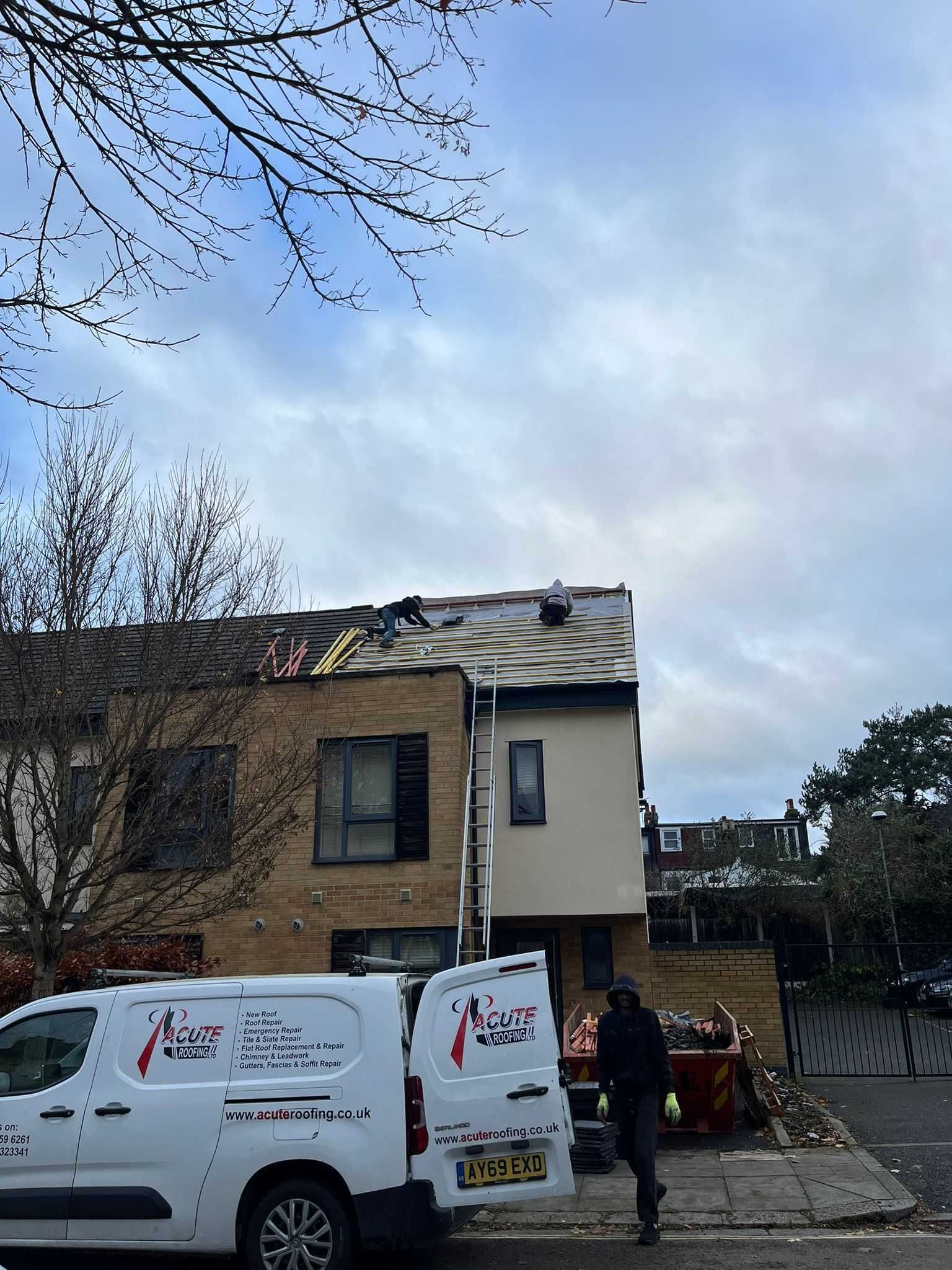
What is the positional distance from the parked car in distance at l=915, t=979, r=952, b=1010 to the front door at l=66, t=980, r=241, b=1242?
16610 millimetres

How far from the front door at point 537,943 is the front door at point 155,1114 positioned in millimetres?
9340

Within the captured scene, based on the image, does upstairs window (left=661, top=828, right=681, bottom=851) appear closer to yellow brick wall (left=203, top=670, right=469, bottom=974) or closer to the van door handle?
yellow brick wall (left=203, top=670, right=469, bottom=974)

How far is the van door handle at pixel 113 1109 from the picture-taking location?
6285 millimetres

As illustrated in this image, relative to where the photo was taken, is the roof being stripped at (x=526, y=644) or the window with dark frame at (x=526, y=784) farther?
the roof being stripped at (x=526, y=644)

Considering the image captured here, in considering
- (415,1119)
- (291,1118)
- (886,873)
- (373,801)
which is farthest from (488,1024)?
(886,873)

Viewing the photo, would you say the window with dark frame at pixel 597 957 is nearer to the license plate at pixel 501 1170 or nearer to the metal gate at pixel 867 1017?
the metal gate at pixel 867 1017

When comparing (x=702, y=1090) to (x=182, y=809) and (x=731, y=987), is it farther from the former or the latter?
(x=182, y=809)

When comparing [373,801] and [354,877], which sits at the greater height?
[373,801]

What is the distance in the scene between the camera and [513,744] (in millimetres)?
16172

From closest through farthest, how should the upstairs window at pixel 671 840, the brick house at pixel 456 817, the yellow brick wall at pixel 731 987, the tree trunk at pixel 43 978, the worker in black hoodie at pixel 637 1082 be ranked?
the worker in black hoodie at pixel 637 1082 → the tree trunk at pixel 43 978 → the brick house at pixel 456 817 → the yellow brick wall at pixel 731 987 → the upstairs window at pixel 671 840

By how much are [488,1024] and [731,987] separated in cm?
906

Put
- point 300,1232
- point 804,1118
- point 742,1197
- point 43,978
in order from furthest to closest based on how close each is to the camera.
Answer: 1. point 804,1118
2. point 43,978
3. point 742,1197
4. point 300,1232

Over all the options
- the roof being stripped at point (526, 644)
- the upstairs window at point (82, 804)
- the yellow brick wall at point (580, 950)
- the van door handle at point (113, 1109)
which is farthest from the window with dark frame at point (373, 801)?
the van door handle at point (113, 1109)

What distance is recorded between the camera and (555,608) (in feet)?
59.4
